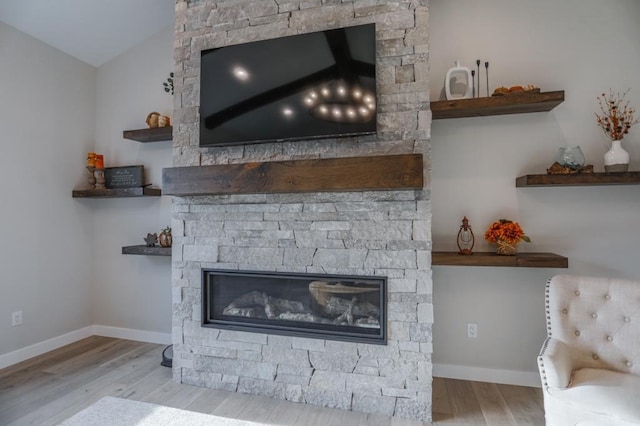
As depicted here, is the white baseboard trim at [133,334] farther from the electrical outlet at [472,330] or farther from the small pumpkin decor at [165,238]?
the electrical outlet at [472,330]

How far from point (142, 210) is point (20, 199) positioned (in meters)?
0.92

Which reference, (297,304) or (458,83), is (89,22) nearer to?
(297,304)

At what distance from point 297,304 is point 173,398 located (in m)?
1.02

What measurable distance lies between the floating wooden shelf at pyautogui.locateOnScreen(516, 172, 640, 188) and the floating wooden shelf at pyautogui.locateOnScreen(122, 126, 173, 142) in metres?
2.83

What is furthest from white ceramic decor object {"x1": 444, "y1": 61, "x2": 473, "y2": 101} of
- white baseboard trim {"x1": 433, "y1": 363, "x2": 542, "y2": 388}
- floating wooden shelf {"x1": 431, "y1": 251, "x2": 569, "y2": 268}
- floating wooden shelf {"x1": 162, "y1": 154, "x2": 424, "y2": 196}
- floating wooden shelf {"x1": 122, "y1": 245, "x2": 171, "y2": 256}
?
floating wooden shelf {"x1": 122, "y1": 245, "x2": 171, "y2": 256}

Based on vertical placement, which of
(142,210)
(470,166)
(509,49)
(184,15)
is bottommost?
(142,210)

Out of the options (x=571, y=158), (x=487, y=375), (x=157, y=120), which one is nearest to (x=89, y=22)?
(x=157, y=120)

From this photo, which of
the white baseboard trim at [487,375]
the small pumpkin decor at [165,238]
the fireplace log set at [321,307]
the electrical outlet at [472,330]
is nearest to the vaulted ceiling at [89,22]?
the small pumpkin decor at [165,238]

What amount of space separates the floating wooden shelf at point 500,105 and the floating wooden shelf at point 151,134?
220 centimetres

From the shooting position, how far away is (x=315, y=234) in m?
→ 2.25

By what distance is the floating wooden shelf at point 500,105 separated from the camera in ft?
7.18

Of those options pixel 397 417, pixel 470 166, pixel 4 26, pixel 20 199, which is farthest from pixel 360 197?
pixel 4 26

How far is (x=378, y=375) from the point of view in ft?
6.93

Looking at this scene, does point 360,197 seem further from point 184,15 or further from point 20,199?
point 20,199
